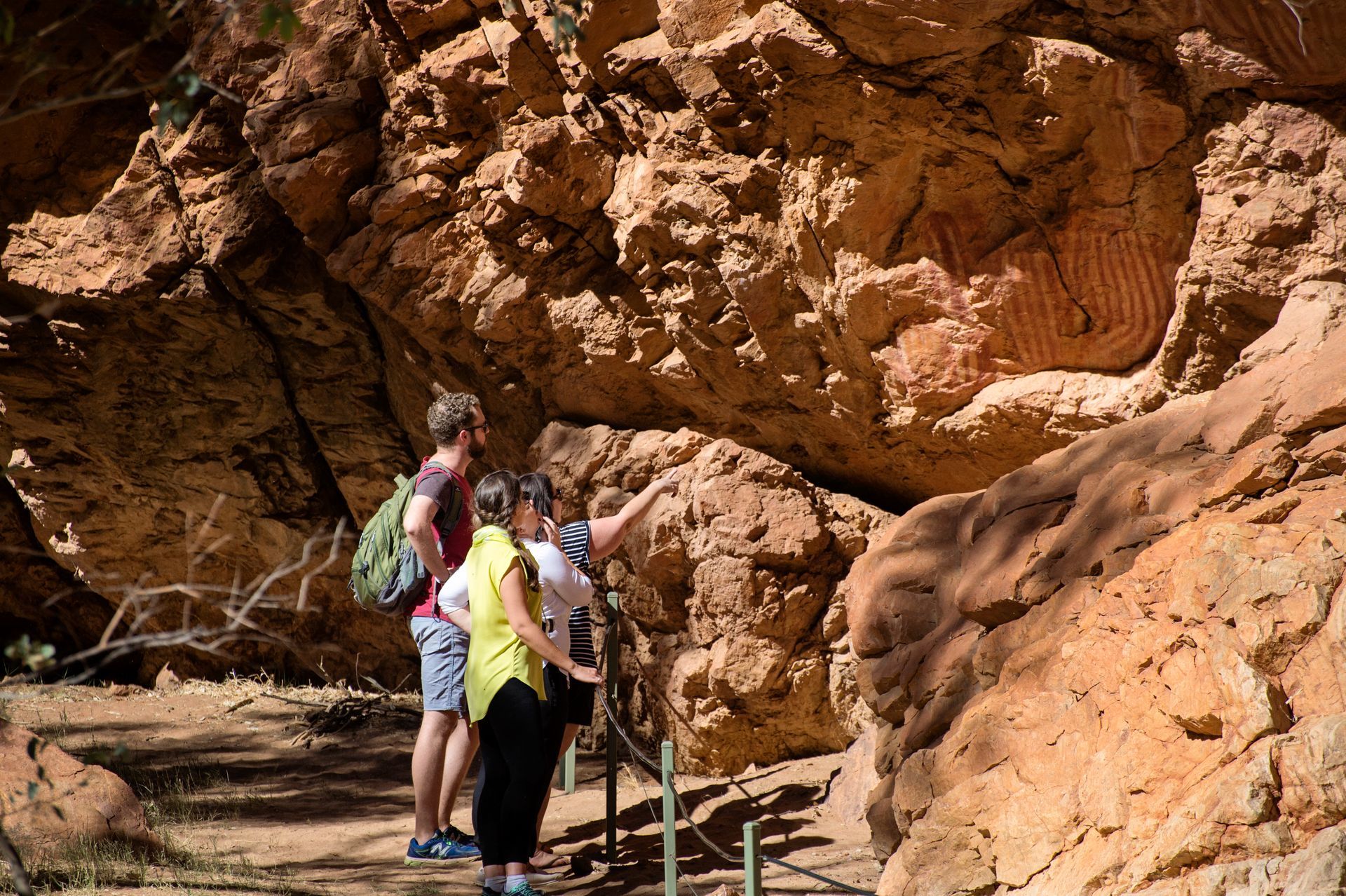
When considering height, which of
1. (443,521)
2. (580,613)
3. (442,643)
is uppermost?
(443,521)

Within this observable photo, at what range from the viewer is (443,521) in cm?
498

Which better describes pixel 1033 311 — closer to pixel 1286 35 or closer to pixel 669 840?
pixel 1286 35

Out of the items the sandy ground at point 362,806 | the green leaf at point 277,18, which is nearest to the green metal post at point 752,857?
the sandy ground at point 362,806

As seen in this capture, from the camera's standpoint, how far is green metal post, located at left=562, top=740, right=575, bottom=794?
6.14m

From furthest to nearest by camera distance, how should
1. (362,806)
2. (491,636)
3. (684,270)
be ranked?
(362,806) < (684,270) < (491,636)

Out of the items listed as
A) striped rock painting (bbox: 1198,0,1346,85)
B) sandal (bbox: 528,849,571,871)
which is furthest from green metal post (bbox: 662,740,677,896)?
striped rock painting (bbox: 1198,0,1346,85)

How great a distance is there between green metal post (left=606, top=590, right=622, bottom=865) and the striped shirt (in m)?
0.10

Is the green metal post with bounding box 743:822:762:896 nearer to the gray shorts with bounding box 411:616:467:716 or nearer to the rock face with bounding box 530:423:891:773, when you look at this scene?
the gray shorts with bounding box 411:616:467:716

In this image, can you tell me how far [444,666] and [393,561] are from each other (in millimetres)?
563

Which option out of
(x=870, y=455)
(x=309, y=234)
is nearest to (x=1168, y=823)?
(x=870, y=455)

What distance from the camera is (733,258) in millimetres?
5711

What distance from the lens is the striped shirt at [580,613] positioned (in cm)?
497

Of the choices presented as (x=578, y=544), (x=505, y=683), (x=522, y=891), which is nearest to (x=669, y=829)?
(x=522, y=891)

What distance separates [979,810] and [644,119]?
3962mm
